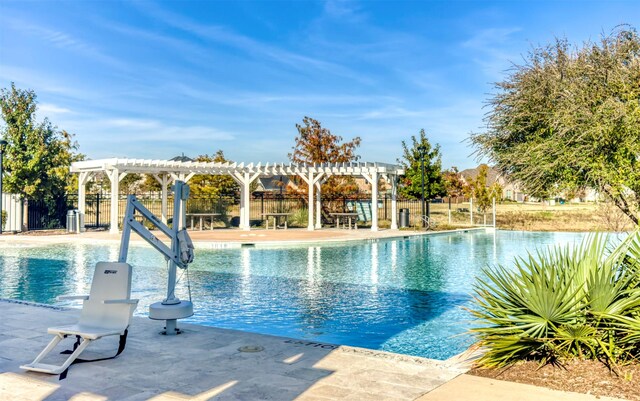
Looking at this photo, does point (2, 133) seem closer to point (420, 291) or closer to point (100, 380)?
point (420, 291)

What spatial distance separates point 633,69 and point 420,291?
509 cm

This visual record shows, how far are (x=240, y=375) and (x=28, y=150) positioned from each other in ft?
73.8

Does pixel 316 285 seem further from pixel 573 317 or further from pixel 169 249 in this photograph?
pixel 573 317

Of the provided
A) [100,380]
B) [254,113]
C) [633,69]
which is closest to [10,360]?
[100,380]

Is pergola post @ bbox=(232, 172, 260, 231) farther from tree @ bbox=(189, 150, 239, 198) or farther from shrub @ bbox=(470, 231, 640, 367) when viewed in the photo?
shrub @ bbox=(470, 231, 640, 367)

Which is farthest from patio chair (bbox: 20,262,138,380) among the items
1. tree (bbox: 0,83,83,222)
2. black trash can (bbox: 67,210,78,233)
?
tree (bbox: 0,83,83,222)

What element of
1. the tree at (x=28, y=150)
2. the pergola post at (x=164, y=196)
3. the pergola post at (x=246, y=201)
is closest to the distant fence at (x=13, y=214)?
the tree at (x=28, y=150)

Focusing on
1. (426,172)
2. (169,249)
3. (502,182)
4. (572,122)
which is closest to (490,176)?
(502,182)

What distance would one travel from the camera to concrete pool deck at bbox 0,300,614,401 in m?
3.78

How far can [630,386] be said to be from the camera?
12.2ft

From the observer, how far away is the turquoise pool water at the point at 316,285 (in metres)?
6.93

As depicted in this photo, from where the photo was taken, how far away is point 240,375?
4246 mm

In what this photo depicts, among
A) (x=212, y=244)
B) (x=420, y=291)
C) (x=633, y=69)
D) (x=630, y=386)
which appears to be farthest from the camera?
(x=212, y=244)

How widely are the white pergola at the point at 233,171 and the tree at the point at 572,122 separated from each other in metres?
14.2
